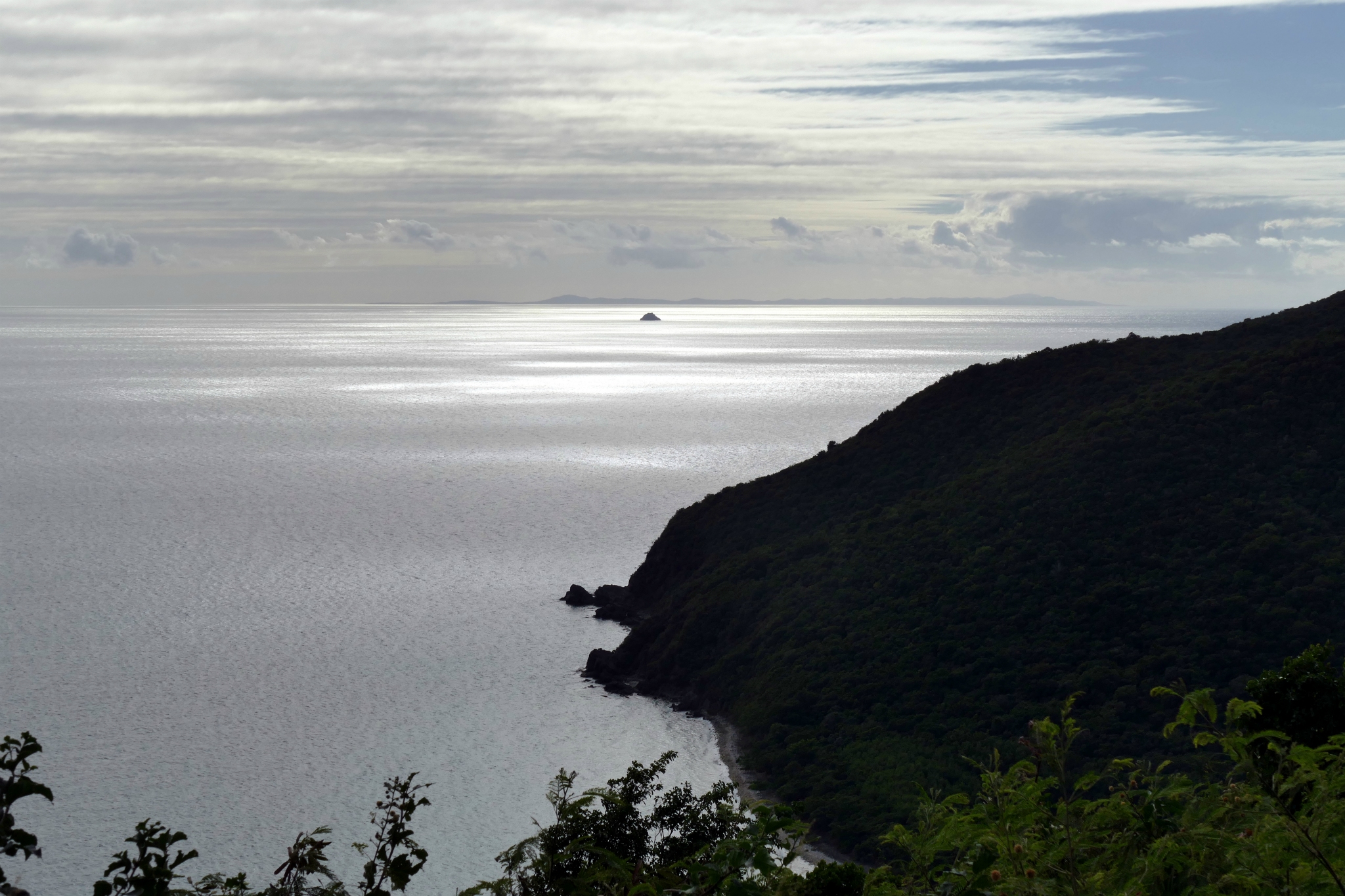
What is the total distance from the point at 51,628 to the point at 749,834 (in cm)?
6602

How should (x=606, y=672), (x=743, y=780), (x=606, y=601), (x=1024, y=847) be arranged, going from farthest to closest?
1. (x=606, y=601)
2. (x=606, y=672)
3. (x=743, y=780)
4. (x=1024, y=847)

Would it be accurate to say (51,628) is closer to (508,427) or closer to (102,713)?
(102,713)

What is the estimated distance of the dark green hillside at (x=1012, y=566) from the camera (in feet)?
135

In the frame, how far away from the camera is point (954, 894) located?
666cm

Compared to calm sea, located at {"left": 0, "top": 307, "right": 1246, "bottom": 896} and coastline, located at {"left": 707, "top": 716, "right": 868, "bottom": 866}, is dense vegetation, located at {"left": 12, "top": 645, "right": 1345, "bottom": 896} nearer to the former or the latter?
coastline, located at {"left": 707, "top": 716, "right": 868, "bottom": 866}

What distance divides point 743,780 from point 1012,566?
55.1 ft

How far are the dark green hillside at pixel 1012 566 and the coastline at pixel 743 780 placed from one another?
0.68 metres

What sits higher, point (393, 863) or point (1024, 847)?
point (393, 863)

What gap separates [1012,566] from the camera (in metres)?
50.1

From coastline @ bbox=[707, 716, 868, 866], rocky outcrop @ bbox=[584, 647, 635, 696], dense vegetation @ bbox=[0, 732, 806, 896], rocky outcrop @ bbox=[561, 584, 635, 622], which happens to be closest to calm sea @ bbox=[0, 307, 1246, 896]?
coastline @ bbox=[707, 716, 868, 866]

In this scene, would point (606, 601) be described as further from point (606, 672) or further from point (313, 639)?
point (313, 639)

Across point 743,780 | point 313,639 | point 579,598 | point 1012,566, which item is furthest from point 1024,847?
point 579,598

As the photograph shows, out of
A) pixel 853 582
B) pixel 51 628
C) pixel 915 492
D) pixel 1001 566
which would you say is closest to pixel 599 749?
pixel 853 582

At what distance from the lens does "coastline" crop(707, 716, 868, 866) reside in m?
36.4
